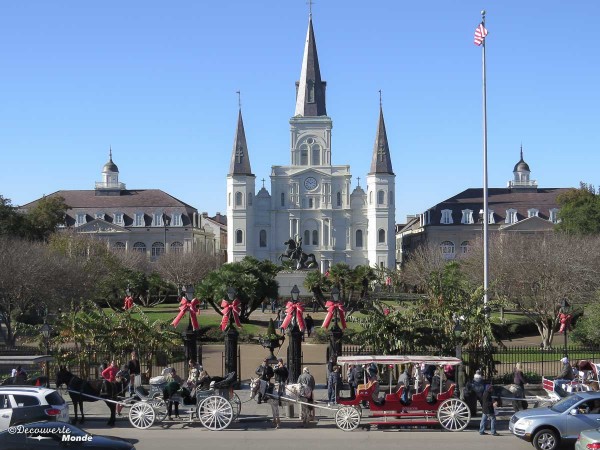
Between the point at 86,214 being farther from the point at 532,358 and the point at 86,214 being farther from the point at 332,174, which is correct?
the point at 532,358

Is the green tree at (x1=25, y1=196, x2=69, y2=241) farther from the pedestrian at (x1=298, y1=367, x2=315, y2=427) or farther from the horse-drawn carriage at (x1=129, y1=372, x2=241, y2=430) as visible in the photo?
the pedestrian at (x1=298, y1=367, x2=315, y2=427)

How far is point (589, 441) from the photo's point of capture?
13.6 meters

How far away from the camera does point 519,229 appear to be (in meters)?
97.6

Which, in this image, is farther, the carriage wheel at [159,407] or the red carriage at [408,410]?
the carriage wheel at [159,407]

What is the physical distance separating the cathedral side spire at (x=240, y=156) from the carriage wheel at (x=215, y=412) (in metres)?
86.1

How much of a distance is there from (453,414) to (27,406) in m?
8.59

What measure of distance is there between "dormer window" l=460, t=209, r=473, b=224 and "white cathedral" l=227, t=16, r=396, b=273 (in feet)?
28.0

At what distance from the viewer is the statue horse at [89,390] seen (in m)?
19.2

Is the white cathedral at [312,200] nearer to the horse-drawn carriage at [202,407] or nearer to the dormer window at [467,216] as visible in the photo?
the dormer window at [467,216]

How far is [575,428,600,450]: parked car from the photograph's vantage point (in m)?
13.5

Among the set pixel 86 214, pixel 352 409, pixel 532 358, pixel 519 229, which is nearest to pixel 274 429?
pixel 352 409

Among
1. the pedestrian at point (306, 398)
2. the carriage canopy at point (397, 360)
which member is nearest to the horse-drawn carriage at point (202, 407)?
the pedestrian at point (306, 398)

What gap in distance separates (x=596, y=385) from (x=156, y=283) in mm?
44036

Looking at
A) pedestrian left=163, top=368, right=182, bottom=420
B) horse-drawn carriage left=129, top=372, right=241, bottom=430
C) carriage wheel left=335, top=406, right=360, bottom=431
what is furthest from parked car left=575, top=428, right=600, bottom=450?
pedestrian left=163, top=368, right=182, bottom=420
